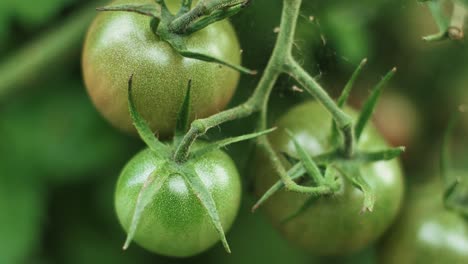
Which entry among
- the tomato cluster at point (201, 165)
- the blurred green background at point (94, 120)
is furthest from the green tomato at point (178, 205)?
the blurred green background at point (94, 120)

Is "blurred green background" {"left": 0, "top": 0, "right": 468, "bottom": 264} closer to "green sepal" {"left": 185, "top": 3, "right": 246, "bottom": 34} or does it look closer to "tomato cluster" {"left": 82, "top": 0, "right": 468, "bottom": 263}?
"tomato cluster" {"left": 82, "top": 0, "right": 468, "bottom": 263}

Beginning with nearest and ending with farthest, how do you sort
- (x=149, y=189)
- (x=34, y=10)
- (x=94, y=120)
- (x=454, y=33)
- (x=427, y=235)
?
1. (x=149, y=189)
2. (x=454, y=33)
3. (x=427, y=235)
4. (x=34, y=10)
5. (x=94, y=120)

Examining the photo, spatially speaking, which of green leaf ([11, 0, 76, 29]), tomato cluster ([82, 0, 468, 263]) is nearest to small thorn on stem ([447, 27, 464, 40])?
tomato cluster ([82, 0, 468, 263])

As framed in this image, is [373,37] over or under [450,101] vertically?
over

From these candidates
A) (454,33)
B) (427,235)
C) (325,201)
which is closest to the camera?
(454,33)

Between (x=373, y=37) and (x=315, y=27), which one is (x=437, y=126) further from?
(x=315, y=27)

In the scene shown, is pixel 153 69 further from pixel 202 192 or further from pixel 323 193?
pixel 323 193

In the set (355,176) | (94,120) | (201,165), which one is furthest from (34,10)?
(355,176)

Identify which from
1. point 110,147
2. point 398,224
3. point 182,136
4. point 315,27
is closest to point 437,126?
point 398,224
